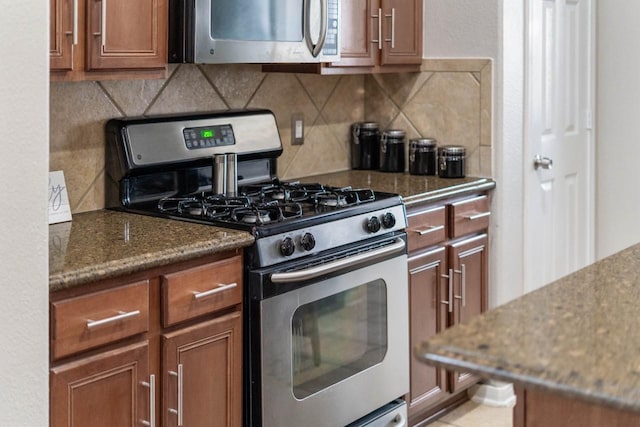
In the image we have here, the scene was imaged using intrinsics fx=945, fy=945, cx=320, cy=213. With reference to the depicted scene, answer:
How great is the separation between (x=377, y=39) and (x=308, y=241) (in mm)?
1228

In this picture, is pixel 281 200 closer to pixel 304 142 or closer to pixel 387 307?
pixel 387 307

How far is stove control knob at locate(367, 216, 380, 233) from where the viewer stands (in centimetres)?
306

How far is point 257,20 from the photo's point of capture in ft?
10.0

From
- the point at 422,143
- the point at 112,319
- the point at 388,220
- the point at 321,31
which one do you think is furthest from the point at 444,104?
the point at 112,319

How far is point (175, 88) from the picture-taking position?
10.8 ft

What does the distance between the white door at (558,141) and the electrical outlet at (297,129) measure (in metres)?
0.96

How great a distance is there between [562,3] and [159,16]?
7.03 ft

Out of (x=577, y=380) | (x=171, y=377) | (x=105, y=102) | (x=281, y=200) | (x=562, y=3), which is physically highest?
(x=562, y=3)

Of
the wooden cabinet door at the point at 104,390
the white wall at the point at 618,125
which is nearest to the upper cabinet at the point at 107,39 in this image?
the wooden cabinet door at the point at 104,390

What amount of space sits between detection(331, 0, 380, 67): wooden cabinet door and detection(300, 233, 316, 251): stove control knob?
0.97 m

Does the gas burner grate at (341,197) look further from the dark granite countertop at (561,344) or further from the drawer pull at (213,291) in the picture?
the dark granite countertop at (561,344)

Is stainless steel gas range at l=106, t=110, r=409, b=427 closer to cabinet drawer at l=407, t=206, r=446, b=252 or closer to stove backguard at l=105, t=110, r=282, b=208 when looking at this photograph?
stove backguard at l=105, t=110, r=282, b=208

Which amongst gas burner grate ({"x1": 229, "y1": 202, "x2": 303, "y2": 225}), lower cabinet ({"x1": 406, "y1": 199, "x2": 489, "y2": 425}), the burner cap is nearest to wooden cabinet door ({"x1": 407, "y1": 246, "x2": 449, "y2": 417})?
lower cabinet ({"x1": 406, "y1": 199, "x2": 489, "y2": 425})

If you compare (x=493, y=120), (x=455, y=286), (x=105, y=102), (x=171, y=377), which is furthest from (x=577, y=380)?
(x=493, y=120)
